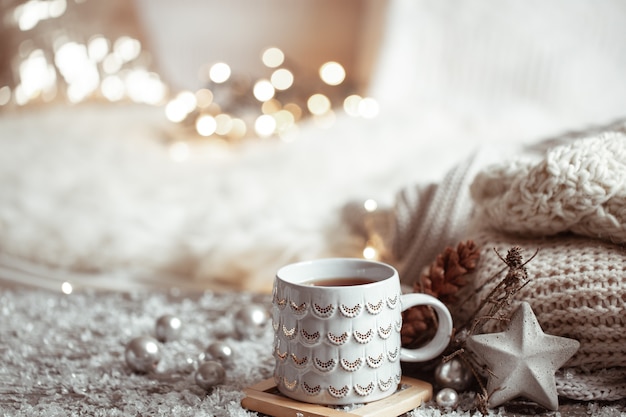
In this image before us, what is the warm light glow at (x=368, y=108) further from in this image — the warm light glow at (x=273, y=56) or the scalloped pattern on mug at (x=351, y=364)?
the scalloped pattern on mug at (x=351, y=364)

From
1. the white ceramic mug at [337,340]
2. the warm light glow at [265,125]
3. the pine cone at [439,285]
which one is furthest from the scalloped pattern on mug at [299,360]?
the warm light glow at [265,125]

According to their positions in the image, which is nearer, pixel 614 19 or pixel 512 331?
pixel 512 331

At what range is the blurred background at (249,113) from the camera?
1190 millimetres

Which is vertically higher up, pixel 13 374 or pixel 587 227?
pixel 587 227

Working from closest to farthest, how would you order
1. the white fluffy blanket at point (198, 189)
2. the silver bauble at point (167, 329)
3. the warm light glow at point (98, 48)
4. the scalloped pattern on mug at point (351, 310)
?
the scalloped pattern on mug at point (351, 310), the silver bauble at point (167, 329), the white fluffy blanket at point (198, 189), the warm light glow at point (98, 48)

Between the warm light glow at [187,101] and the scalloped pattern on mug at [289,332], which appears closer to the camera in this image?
the scalloped pattern on mug at [289,332]

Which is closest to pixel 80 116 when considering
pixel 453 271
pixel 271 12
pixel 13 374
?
pixel 271 12

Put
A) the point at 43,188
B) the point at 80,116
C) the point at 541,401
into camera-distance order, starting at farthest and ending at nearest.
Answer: the point at 80,116
the point at 43,188
the point at 541,401

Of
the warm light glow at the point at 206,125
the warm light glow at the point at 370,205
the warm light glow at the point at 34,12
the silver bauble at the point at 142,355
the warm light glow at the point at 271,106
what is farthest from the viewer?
the warm light glow at the point at 34,12

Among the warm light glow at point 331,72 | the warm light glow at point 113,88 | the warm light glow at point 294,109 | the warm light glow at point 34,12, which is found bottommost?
the warm light glow at point 294,109

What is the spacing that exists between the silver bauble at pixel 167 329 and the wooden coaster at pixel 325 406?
189mm

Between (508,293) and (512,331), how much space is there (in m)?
0.03

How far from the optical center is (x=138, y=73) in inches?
89.8

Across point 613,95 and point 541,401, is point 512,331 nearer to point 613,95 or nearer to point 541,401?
point 541,401
